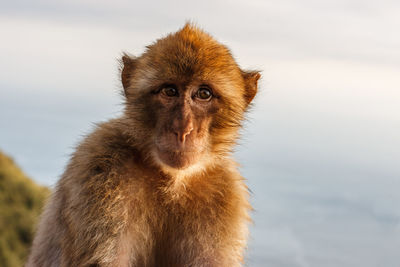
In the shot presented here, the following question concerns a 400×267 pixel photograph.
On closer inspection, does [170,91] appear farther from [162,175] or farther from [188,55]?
[162,175]

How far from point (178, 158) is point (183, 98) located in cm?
37

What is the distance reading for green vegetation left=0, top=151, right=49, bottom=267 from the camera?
11.3 meters

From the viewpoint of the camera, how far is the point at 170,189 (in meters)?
4.12

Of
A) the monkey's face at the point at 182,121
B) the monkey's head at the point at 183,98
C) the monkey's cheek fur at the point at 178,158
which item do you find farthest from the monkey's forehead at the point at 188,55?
the monkey's cheek fur at the point at 178,158

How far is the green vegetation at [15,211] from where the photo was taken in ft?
37.2

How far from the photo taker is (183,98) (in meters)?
4.00

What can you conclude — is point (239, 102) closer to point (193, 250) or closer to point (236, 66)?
point (236, 66)

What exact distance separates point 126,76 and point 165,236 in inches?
43.5

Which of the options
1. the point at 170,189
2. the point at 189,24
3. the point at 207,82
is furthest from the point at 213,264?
the point at 189,24

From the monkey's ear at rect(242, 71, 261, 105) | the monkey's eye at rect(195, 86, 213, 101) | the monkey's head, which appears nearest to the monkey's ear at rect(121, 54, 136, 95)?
the monkey's head

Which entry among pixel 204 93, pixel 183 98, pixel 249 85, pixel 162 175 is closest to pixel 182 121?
pixel 183 98

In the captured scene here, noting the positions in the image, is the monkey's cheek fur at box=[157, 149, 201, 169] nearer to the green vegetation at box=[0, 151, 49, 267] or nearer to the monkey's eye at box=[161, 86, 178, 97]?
the monkey's eye at box=[161, 86, 178, 97]

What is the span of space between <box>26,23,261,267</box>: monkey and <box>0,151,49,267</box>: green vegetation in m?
7.14

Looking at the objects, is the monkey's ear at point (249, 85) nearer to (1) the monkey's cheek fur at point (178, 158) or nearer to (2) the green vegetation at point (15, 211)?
(1) the monkey's cheek fur at point (178, 158)
